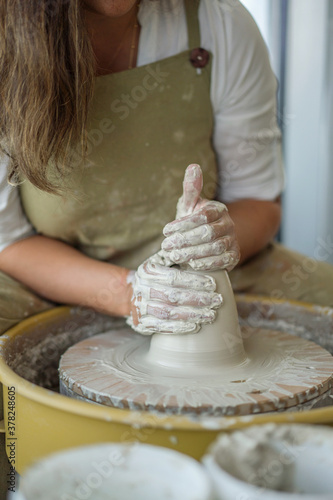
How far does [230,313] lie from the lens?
4.63 ft

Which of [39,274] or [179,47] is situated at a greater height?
[179,47]

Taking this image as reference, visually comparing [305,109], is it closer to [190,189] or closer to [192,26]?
[192,26]

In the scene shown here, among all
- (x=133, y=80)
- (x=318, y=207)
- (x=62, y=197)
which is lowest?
(x=318, y=207)

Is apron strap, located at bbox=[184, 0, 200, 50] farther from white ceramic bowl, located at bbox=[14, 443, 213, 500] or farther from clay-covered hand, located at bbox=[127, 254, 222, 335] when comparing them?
white ceramic bowl, located at bbox=[14, 443, 213, 500]

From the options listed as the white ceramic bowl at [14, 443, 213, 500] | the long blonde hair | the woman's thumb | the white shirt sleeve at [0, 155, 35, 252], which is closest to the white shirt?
the white shirt sleeve at [0, 155, 35, 252]

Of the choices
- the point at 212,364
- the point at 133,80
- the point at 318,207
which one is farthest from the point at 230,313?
the point at 318,207

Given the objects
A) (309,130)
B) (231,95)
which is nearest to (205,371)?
(231,95)

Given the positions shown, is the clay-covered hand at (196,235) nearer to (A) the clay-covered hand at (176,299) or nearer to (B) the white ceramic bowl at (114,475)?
(A) the clay-covered hand at (176,299)

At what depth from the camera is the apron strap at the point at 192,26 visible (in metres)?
1.82

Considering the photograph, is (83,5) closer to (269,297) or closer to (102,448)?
(269,297)

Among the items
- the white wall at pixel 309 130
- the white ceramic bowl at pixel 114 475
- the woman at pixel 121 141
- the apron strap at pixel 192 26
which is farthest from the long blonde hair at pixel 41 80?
the white wall at pixel 309 130

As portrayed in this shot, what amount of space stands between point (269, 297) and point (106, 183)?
2.18ft

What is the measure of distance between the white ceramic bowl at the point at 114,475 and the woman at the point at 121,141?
0.66m

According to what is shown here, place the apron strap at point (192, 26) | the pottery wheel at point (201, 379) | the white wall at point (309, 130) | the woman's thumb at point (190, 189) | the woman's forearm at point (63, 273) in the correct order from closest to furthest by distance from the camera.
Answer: the pottery wheel at point (201, 379)
the woman's thumb at point (190, 189)
the woman's forearm at point (63, 273)
the apron strap at point (192, 26)
the white wall at point (309, 130)
